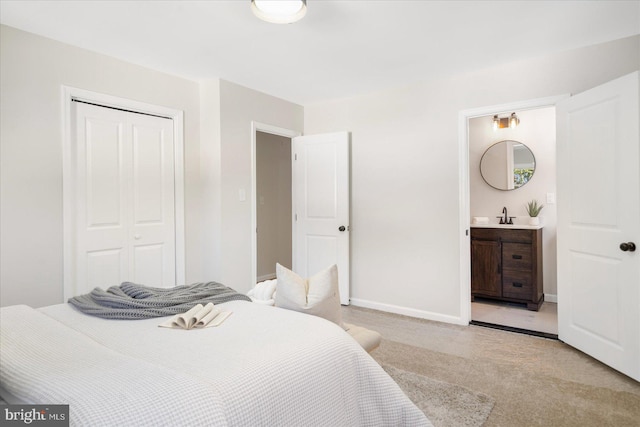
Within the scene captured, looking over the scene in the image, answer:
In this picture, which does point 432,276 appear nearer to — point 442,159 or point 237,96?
point 442,159

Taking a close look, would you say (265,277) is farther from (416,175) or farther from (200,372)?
(200,372)

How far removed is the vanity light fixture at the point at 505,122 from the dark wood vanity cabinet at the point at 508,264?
1344 mm

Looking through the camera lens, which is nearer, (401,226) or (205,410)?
(205,410)

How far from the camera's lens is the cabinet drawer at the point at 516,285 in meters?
4.10

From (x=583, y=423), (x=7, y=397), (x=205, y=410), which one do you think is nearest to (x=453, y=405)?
(x=583, y=423)

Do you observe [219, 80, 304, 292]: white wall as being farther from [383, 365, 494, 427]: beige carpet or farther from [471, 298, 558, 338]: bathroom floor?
[471, 298, 558, 338]: bathroom floor

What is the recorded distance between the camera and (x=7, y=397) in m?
1.17

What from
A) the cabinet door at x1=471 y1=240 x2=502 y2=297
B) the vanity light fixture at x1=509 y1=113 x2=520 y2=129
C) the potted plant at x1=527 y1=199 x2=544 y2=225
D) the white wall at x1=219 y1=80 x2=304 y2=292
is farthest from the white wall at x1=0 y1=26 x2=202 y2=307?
the potted plant at x1=527 y1=199 x2=544 y2=225

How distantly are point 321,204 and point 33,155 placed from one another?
2.73 m

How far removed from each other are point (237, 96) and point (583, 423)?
12.3ft

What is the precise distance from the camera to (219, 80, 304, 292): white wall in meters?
3.73

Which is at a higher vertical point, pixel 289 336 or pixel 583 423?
pixel 289 336

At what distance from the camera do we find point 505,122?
4656 millimetres

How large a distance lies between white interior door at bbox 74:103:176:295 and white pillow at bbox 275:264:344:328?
196 cm
